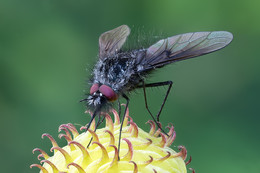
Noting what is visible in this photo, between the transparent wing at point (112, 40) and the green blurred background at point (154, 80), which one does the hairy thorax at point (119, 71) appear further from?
the green blurred background at point (154, 80)

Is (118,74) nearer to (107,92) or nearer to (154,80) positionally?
(107,92)

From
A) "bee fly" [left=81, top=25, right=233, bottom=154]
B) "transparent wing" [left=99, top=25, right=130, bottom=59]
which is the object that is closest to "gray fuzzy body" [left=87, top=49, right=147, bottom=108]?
"bee fly" [left=81, top=25, right=233, bottom=154]

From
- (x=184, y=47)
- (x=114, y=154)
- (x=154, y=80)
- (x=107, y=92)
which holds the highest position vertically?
(x=184, y=47)

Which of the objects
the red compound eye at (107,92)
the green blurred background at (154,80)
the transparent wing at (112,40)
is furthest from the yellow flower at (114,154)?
the green blurred background at (154,80)

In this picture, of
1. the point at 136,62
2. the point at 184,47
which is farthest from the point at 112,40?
the point at 184,47

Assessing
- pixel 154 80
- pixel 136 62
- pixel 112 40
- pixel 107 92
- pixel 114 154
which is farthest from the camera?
pixel 154 80

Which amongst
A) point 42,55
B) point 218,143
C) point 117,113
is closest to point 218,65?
point 218,143
